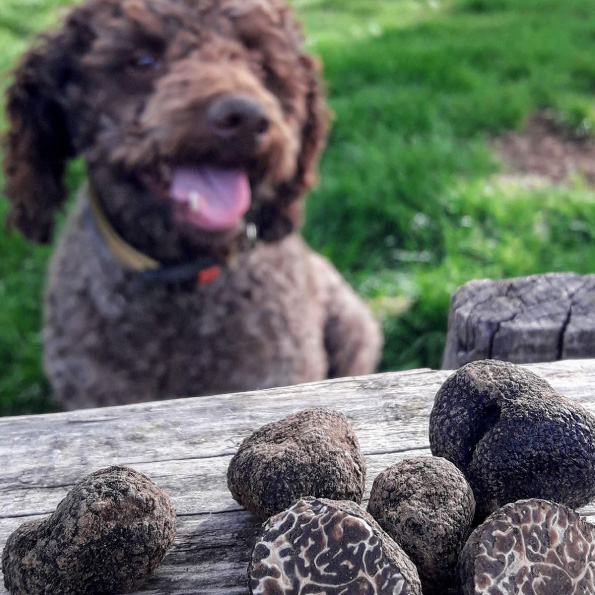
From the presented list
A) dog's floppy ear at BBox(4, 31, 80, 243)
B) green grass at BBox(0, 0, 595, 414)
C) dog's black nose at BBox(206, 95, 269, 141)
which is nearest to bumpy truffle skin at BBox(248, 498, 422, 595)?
dog's black nose at BBox(206, 95, 269, 141)

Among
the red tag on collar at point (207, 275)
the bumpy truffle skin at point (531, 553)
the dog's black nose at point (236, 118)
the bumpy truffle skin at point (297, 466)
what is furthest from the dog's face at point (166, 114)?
the bumpy truffle skin at point (531, 553)

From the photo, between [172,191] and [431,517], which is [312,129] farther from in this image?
[431,517]

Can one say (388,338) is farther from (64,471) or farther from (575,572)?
(575,572)

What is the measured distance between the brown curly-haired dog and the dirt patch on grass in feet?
6.37

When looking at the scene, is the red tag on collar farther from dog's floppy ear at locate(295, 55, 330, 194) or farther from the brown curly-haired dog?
dog's floppy ear at locate(295, 55, 330, 194)

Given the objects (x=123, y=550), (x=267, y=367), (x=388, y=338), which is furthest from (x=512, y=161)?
(x=123, y=550)

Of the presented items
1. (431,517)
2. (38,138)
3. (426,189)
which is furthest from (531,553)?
(426,189)

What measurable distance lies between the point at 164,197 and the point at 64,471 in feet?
4.94

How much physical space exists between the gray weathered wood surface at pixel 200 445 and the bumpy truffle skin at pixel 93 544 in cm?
7

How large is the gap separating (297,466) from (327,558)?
8.8 inches

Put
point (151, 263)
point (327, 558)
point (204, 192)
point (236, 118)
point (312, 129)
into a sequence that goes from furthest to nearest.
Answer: point (312, 129) < point (151, 263) < point (204, 192) < point (236, 118) < point (327, 558)

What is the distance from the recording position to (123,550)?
43.4 inches

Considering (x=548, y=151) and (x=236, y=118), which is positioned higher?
(x=236, y=118)

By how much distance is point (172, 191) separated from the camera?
2736 mm
